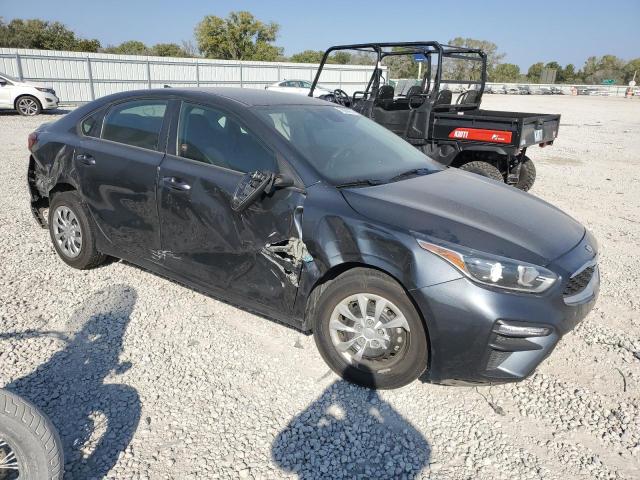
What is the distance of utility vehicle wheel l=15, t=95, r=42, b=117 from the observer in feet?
54.8

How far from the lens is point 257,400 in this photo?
2.73 meters

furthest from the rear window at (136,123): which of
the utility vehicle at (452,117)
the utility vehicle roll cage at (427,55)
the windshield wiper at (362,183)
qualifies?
the utility vehicle roll cage at (427,55)

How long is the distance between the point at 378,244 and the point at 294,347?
1.08 meters

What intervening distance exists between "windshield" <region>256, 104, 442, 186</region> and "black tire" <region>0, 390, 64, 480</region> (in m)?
1.93

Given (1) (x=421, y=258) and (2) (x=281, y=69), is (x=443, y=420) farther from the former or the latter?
(2) (x=281, y=69)

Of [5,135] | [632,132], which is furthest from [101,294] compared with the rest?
[632,132]

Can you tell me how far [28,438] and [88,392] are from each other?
978 millimetres

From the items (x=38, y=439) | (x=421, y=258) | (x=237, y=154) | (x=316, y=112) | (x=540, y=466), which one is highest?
(x=316, y=112)

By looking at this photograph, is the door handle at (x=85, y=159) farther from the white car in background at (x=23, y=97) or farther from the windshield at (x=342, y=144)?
the white car in background at (x=23, y=97)

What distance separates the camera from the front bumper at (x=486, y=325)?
7.90ft

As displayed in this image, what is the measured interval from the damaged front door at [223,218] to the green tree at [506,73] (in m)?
84.0

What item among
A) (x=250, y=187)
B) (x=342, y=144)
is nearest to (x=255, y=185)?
(x=250, y=187)

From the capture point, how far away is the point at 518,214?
9.86 ft

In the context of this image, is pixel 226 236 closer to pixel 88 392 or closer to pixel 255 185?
pixel 255 185
